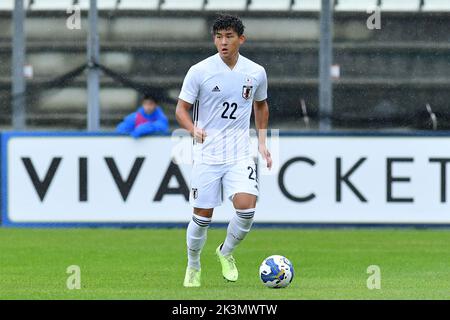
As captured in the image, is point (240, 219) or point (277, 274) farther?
point (240, 219)

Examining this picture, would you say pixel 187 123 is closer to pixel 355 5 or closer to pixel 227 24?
pixel 227 24

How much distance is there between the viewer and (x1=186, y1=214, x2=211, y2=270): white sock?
1062cm

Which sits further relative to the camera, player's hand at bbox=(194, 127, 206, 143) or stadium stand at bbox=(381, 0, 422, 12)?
stadium stand at bbox=(381, 0, 422, 12)

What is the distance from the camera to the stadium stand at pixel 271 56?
663 inches

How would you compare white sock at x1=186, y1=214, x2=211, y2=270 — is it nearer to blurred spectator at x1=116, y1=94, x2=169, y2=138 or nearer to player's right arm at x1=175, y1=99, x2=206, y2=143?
player's right arm at x1=175, y1=99, x2=206, y2=143

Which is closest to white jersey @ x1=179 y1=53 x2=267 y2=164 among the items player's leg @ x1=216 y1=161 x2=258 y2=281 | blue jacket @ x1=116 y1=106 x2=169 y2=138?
player's leg @ x1=216 y1=161 x2=258 y2=281

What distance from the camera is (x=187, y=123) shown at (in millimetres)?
10383

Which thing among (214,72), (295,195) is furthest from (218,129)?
(295,195)

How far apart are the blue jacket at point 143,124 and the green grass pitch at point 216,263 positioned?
1201mm

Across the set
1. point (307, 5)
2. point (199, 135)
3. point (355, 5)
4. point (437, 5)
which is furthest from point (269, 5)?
point (199, 135)

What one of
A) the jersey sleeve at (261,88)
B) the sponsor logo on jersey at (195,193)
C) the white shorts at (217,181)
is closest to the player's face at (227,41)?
the jersey sleeve at (261,88)

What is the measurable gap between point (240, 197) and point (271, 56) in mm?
6560

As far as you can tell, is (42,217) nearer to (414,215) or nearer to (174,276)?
(414,215)

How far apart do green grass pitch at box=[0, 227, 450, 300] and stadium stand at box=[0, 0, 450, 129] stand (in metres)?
1.53
